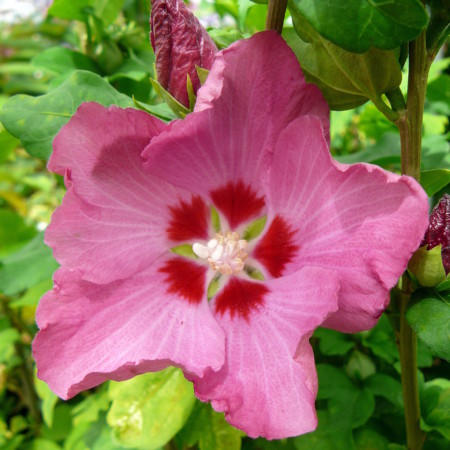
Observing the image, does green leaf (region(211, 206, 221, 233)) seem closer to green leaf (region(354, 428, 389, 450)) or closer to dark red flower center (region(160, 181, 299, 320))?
dark red flower center (region(160, 181, 299, 320))

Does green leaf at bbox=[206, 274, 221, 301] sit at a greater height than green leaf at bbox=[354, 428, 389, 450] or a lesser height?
greater

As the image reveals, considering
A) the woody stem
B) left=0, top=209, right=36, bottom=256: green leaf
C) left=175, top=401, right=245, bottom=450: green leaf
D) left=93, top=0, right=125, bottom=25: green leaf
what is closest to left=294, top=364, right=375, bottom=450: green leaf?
left=175, top=401, right=245, bottom=450: green leaf

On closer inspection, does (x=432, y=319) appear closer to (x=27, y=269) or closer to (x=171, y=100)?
(x=171, y=100)

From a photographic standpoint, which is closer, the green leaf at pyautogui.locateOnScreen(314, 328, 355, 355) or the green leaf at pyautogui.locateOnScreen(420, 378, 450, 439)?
the green leaf at pyautogui.locateOnScreen(420, 378, 450, 439)

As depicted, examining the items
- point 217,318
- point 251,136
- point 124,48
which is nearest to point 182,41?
point 251,136

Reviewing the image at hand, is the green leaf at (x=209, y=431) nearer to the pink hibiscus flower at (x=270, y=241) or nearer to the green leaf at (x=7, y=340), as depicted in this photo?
the pink hibiscus flower at (x=270, y=241)

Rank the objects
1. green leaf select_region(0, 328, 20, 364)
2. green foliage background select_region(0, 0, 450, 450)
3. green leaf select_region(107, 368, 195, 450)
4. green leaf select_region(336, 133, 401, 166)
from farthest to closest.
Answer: green leaf select_region(0, 328, 20, 364) < green leaf select_region(336, 133, 401, 166) < green leaf select_region(107, 368, 195, 450) < green foliage background select_region(0, 0, 450, 450)

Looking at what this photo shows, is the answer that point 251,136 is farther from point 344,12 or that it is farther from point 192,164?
point 344,12
